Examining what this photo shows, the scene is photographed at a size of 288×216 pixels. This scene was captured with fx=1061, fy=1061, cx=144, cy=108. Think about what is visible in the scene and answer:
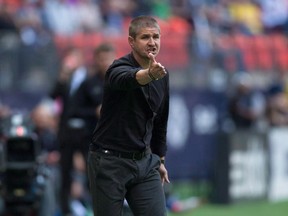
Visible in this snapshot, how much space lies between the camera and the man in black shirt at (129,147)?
25.5 feet

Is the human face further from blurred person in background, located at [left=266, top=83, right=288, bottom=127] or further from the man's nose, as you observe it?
blurred person in background, located at [left=266, top=83, right=288, bottom=127]

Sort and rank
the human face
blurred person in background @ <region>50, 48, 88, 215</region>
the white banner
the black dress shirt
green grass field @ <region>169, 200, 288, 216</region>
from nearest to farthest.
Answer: the human face → the black dress shirt → blurred person in background @ <region>50, 48, 88, 215</region> → green grass field @ <region>169, 200, 288, 216</region> → the white banner

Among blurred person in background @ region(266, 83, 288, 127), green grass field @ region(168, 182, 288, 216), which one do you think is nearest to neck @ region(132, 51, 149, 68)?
green grass field @ region(168, 182, 288, 216)

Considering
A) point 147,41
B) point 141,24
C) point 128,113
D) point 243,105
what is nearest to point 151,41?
point 147,41

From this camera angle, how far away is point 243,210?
15.5 m

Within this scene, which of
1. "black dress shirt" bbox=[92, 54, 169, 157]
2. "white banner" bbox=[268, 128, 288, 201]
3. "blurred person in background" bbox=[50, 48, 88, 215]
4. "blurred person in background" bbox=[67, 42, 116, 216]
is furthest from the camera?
"white banner" bbox=[268, 128, 288, 201]

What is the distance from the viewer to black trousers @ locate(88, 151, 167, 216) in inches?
308

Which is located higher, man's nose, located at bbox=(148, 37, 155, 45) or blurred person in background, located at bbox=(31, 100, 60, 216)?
man's nose, located at bbox=(148, 37, 155, 45)

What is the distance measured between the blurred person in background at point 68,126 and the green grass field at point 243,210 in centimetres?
210

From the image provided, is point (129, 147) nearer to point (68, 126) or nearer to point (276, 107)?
point (68, 126)

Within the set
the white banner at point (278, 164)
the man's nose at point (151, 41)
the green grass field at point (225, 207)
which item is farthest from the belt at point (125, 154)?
the white banner at point (278, 164)

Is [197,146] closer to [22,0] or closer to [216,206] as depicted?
[216,206]

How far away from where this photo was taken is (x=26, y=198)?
11367 millimetres

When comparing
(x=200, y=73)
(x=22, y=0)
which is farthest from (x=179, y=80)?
(x=22, y=0)
